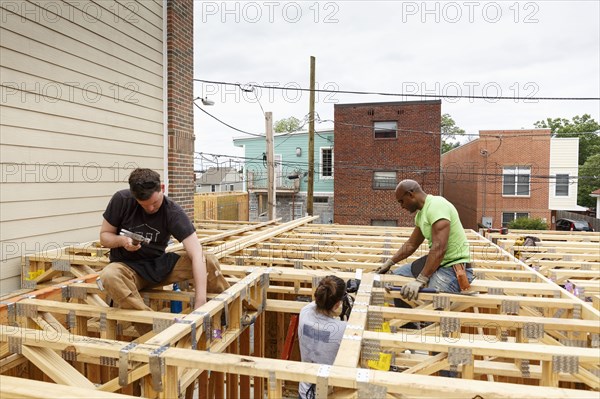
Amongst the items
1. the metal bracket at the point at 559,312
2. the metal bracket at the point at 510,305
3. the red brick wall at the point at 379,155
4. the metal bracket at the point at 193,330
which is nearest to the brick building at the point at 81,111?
the metal bracket at the point at 193,330

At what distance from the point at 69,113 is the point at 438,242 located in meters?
5.31

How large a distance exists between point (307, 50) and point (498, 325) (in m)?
15.1

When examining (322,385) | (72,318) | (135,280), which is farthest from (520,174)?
(322,385)

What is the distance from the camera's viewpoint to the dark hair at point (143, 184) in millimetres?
3410

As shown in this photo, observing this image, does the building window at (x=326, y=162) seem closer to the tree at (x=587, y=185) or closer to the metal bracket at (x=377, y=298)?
the metal bracket at (x=377, y=298)

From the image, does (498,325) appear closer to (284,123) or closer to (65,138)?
(65,138)

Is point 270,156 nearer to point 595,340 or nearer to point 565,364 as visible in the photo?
point 595,340

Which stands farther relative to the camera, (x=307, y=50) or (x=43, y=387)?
(x=307, y=50)

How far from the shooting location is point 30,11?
5.44m

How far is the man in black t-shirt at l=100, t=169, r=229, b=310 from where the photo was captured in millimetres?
3514

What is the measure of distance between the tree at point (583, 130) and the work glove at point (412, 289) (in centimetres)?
4426

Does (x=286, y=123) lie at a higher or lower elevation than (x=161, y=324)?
higher

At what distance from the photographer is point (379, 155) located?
23.4 meters

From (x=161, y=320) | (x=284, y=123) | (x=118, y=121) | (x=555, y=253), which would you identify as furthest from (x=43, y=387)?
(x=284, y=123)
